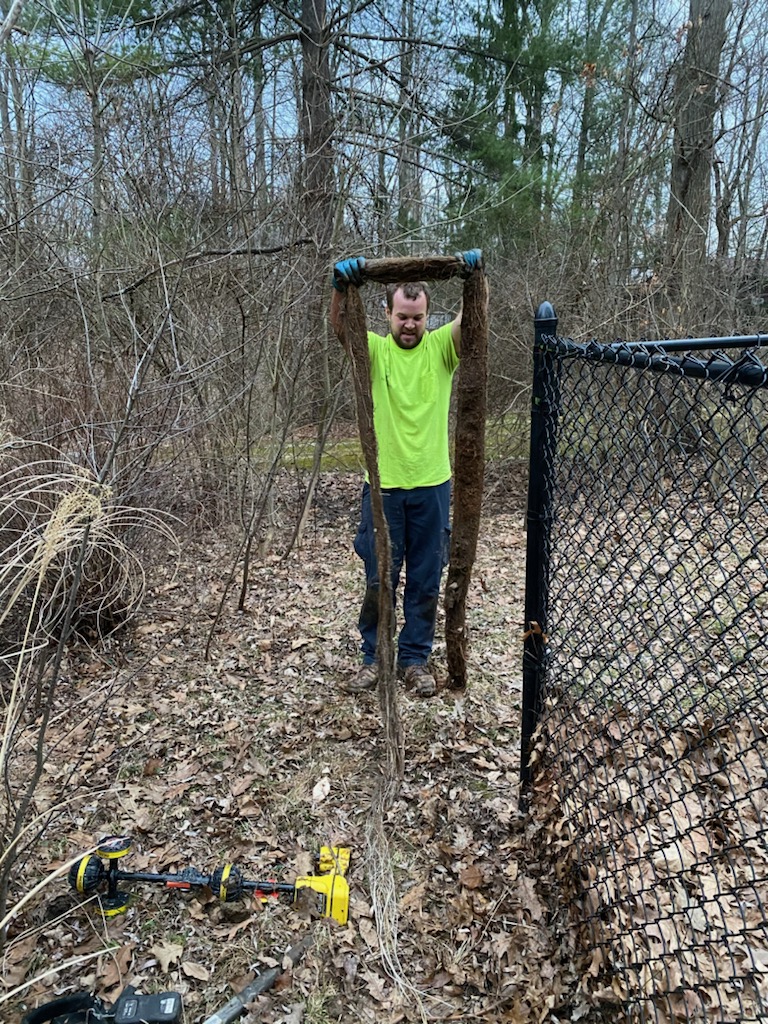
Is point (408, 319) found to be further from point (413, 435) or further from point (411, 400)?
point (413, 435)

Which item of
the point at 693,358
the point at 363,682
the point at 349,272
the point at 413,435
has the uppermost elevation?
the point at 349,272

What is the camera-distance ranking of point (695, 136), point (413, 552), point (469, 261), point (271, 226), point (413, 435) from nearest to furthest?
1. point (469, 261)
2. point (413, 435)
3. point (413, 552)
4. point (271, 226)
5. point (695, 136)

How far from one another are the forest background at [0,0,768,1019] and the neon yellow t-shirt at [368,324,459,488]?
1292mm

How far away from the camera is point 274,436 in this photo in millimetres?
5980

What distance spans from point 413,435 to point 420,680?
146 centimetres

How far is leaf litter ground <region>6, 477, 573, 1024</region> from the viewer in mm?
2123

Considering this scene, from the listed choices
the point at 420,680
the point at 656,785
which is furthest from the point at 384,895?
the point at 420,680

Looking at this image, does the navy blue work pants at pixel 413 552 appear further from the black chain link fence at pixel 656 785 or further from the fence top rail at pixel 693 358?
the fence top rail at pixel 693 358

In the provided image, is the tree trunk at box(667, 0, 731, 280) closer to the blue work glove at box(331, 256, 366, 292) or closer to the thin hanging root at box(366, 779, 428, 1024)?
the blue work glove at box(331, 256, 366, 292)

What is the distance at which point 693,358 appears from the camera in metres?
1.54

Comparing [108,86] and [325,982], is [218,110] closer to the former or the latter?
[108,86]

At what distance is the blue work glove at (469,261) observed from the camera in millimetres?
2570

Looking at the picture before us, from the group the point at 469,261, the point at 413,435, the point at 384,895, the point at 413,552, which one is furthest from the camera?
the point at 413,552

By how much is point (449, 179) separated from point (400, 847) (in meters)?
8.41
